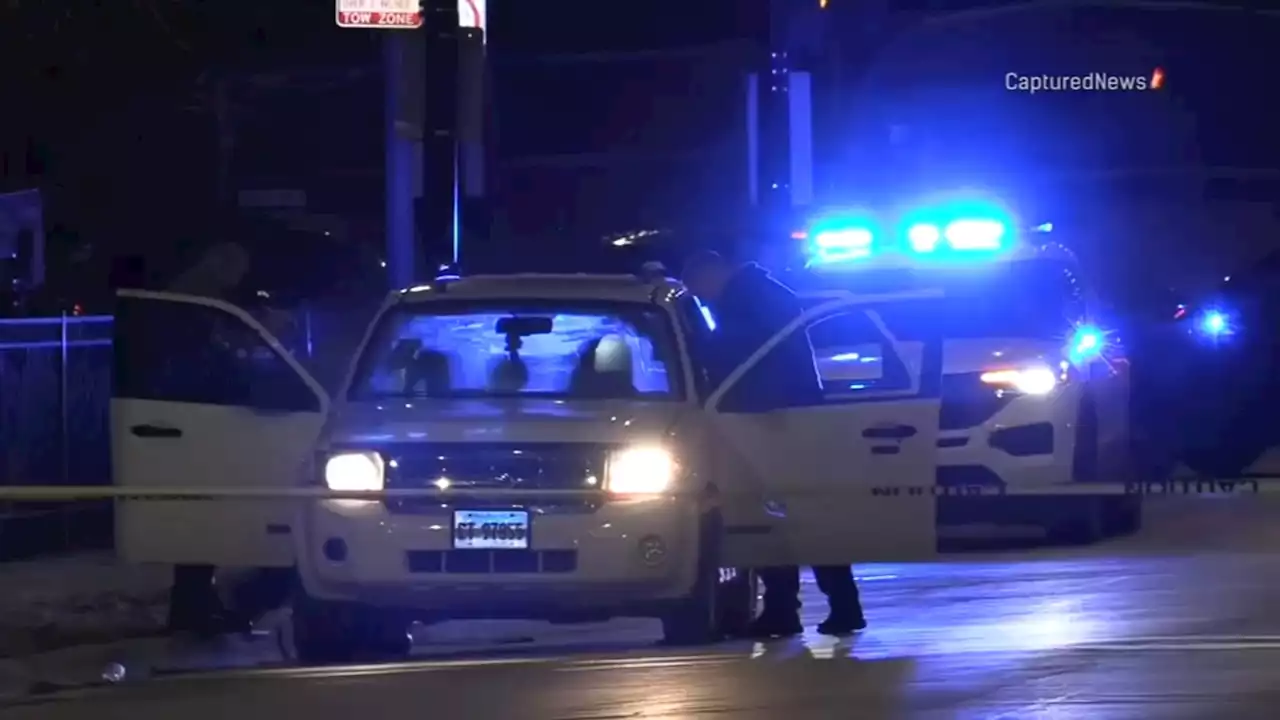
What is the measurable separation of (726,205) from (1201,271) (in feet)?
20.1

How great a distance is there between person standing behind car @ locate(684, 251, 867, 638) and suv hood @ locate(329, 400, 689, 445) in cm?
58

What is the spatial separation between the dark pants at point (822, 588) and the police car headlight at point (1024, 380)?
2.82 m

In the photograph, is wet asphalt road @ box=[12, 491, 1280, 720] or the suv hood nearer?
wet asphalt road @ box=[12, 491, 1280, 720]

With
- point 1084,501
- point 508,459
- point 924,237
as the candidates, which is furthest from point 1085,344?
point 508,459

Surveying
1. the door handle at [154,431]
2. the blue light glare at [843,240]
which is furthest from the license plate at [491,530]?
the blue light glare at [843,240]

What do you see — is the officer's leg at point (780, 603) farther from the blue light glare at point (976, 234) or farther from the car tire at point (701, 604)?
the blue light glare at point (976, 234)

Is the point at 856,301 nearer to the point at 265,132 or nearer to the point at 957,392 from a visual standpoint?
the point at 957,392

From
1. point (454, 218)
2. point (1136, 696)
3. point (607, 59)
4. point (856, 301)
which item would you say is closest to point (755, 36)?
point (607, 59)

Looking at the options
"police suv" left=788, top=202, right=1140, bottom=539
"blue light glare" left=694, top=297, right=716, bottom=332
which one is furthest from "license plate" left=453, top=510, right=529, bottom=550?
"police suv" left=788, top=202, right=1140, bottom=539

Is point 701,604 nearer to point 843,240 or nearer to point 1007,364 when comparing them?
point 1007,364

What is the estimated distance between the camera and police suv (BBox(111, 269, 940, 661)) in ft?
30.3

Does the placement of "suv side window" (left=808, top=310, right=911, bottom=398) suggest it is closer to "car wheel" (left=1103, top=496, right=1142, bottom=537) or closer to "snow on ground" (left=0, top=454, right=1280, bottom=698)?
"snow on ground" (left=0, top=454, right=1280, bottom=698)

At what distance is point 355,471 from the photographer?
942cm

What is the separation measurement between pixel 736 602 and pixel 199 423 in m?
2.63
